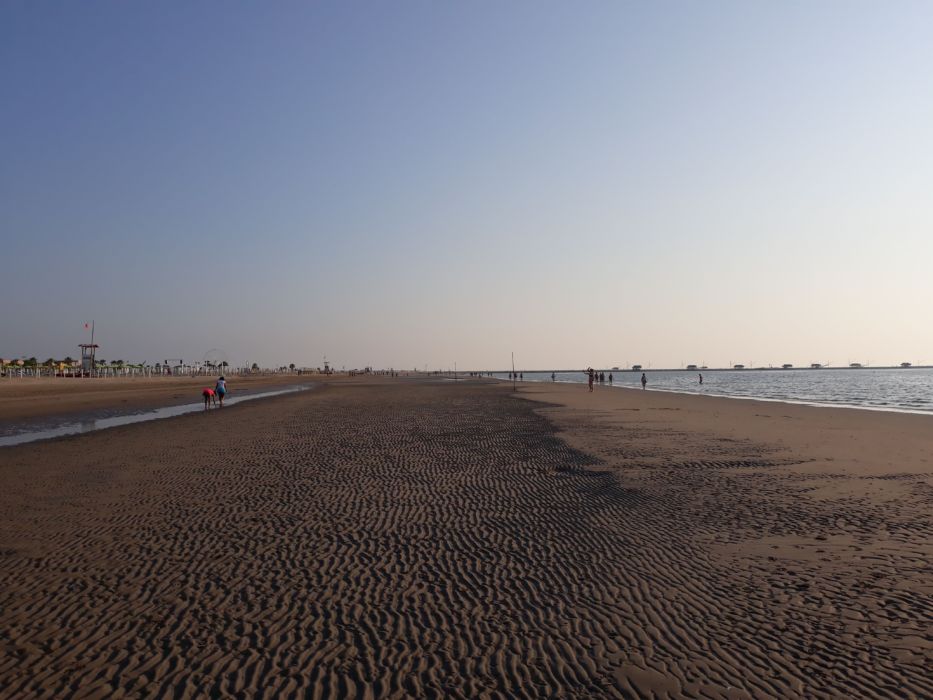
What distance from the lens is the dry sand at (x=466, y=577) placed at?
16.1ft

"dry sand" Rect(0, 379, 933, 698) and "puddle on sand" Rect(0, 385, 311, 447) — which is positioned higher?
"puddle on sand" Rect(0, 385, 311, 447)

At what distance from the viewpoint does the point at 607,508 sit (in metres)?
10.7

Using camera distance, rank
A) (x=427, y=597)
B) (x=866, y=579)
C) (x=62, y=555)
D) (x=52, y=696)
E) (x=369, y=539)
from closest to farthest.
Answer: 1. (x=52, y=696)
2. (x=427, y=597)
3. (x=866, y=579)
4. (x=62, y=555)
5. (x=369, y=539)

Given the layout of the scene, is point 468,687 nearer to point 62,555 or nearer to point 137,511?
point 62,555

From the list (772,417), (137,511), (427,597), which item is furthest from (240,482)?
(772,417)

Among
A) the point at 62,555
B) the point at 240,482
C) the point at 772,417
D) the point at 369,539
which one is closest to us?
the point at 62,555

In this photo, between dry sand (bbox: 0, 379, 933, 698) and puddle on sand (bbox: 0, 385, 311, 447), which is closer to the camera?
dry sand (bbox: 0, 379, 933, 698)

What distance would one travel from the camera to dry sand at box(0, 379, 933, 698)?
16.1 ft

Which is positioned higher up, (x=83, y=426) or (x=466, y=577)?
(x=83, y=426)

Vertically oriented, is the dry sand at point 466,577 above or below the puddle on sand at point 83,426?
below

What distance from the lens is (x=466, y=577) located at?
283 inches

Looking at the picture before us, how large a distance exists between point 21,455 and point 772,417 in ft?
107

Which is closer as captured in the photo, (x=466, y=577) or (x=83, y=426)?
(x=466, y=577)

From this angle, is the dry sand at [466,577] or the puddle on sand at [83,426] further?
the puddle on sand at [83,426]
